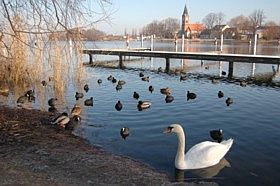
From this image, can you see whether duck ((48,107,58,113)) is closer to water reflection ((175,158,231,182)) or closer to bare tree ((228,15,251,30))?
water reflection ((175,158,231,182))

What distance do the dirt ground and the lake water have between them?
0.70 meters

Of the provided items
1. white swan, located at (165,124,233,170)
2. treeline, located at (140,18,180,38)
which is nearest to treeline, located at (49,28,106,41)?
white swan, located at (165,124,233,170)

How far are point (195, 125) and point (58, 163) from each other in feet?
18.3

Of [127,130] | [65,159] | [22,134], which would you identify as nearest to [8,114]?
[22,134]

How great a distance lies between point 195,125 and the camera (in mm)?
11758

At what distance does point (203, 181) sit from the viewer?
725cm

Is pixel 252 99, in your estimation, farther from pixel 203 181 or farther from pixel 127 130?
pixel 203 181

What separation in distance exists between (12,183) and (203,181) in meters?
3.61

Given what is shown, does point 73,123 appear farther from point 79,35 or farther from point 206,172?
point 206,172

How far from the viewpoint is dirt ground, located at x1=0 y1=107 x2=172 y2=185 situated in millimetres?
6449

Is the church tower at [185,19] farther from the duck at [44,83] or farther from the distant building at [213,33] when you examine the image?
the duck at [44,83]

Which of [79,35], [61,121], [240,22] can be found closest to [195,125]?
[61,121]

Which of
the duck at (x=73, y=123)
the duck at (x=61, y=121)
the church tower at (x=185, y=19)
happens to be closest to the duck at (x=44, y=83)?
the duck at (x=73, y=123)

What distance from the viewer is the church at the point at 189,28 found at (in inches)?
5384
